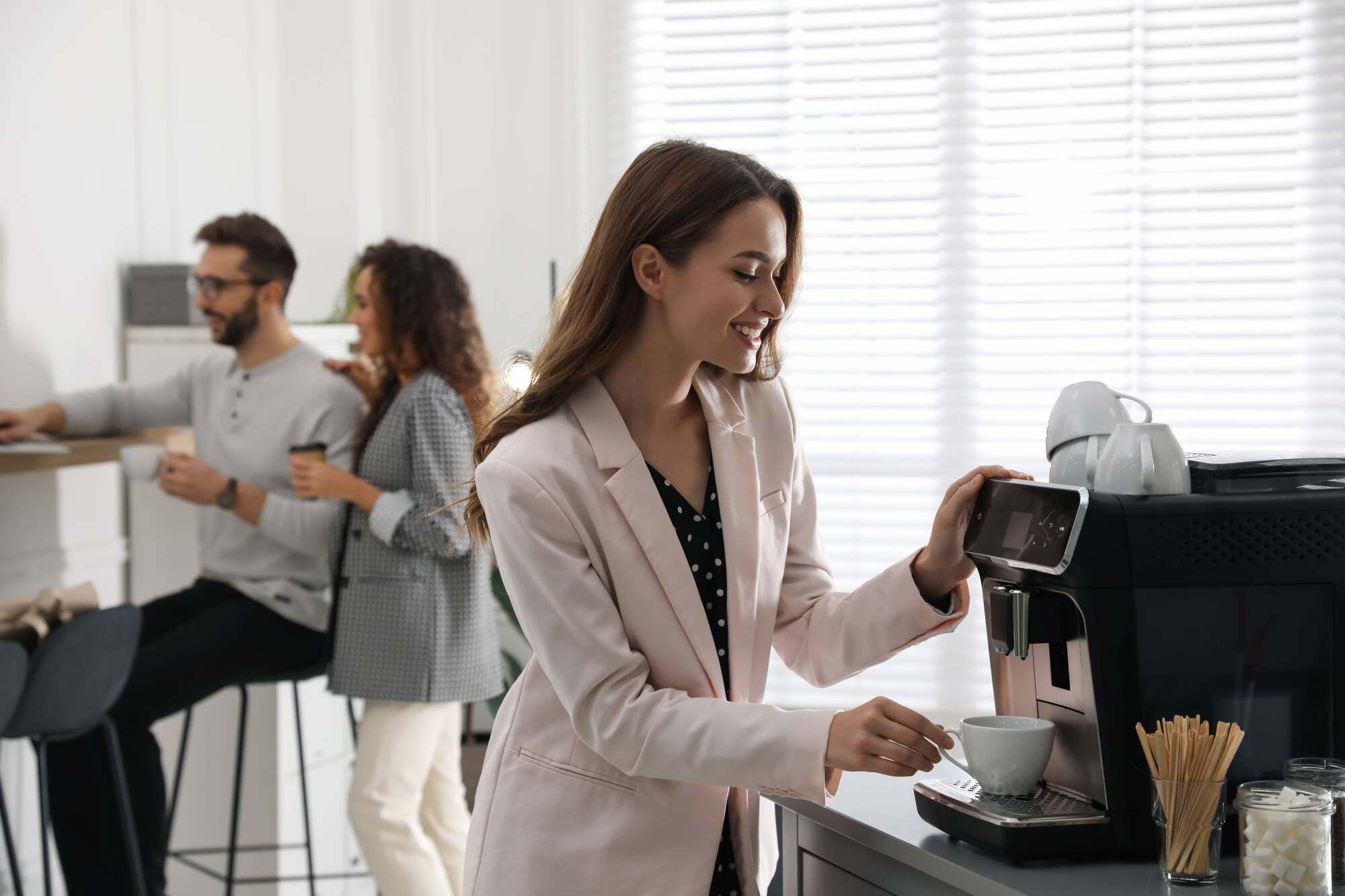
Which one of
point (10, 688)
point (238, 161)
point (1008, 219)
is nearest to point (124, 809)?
point (10, 688)

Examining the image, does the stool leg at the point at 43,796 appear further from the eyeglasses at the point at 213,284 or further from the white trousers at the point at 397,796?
the eyeglasses at the point at 213,284

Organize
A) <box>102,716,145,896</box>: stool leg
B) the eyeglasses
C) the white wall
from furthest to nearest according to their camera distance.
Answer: the eyeglasses, the white wall, <box>102,716,145,896</box>: stool leg

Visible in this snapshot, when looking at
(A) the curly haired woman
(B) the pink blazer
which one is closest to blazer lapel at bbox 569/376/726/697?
(B) the pink blazer

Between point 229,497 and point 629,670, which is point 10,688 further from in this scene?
point 629,670

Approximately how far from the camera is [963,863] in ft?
3.67

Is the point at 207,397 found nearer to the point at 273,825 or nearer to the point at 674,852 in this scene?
the point at 273,825

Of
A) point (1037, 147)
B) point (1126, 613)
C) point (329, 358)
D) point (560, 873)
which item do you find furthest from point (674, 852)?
point (1037, 147)

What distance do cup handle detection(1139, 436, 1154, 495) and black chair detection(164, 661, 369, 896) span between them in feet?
6.82

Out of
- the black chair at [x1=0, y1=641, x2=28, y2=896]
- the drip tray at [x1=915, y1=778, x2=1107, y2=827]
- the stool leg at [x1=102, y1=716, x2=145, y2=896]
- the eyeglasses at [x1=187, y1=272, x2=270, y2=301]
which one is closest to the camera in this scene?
the drip tray at [x1=915, y1=778, x2=1107, y2=827]

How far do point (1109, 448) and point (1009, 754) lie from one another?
0.30m

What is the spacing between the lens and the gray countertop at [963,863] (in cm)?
105

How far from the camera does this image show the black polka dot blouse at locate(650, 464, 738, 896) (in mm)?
1437

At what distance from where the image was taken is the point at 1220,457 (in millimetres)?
1236

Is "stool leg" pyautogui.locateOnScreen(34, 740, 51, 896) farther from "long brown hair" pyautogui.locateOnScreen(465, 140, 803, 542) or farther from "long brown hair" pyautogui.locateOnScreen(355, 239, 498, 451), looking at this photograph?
"long brown hair" pyautogui.locateOnScreen(465, 140, 803, 542)
